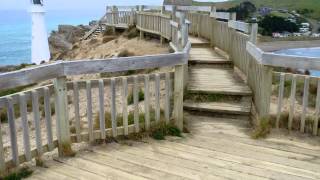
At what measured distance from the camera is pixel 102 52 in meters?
21.6

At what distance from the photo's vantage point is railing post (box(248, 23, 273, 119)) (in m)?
6.24

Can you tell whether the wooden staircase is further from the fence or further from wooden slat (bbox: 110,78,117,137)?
wooden slat (bbox: 110,78,117,137)

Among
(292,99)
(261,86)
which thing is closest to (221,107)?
(261,86)

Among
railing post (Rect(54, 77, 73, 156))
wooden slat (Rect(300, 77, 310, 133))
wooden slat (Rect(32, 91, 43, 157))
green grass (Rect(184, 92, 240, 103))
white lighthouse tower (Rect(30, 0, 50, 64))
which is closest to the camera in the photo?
wooden slat (Rect(32, 91, 43, 157))

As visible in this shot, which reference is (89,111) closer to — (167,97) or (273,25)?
(167,97)

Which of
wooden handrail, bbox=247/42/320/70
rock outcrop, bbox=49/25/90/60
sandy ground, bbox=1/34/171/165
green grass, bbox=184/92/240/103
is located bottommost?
rock outcrop, bbox=49/25/90/60


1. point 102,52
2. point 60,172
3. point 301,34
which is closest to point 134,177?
point 60,172

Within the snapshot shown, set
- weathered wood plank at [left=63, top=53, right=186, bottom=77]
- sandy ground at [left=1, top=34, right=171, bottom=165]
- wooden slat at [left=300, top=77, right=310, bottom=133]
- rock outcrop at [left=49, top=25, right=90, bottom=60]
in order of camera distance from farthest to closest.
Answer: rock outcrop at [left=49, top=25, right=90, bottom=60] < sandy ground at [left=1, top=34, right=171, bottom=165] < wooden slat at [left=300, top=77, right=310, bottom=133] < weathered wood plank at [left=63, top=53, right=186, bottom=77]

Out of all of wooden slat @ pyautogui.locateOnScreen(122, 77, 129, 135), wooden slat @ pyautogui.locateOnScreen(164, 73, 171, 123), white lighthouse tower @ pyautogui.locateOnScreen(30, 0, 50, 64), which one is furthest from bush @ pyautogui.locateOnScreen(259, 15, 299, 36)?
wooden slat @ pyautogui.locateOnScreen(122, 77, 129, 135)

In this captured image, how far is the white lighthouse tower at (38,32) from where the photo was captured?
38.6m

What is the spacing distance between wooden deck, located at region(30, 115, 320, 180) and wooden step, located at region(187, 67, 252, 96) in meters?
1.55

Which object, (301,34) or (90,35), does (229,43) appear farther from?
(301,34)

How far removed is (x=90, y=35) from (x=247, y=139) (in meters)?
29.7

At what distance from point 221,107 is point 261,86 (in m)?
1.01
